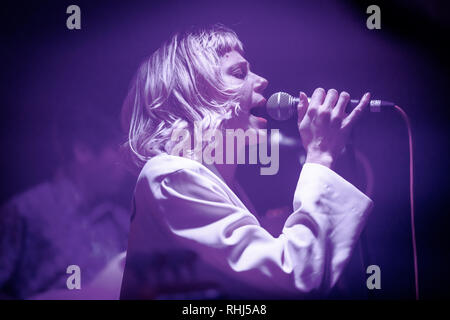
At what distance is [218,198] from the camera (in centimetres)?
124

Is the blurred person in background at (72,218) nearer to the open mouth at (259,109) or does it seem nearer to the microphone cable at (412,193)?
the open mouth at (259,109)

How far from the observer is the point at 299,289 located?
1250 millimetres

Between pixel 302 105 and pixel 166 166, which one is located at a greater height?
pixel 302 105

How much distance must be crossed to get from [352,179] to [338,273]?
0.31 meters

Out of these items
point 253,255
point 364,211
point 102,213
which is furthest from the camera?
point 102,213

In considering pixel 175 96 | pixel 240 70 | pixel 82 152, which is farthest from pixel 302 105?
pixel 82 152

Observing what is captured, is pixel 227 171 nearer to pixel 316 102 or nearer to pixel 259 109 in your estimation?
pixel 259 109

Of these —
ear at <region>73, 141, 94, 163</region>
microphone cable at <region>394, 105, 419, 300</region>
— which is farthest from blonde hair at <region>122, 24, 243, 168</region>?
microphone cable at <region>394, 105, 419, 300</region>

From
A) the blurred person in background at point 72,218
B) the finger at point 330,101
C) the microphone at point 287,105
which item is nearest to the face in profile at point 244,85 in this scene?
the microphone at point 287,105

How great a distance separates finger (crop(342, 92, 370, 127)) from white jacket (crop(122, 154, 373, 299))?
149mm

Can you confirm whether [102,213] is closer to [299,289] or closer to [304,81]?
[299,289]

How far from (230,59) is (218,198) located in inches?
19.6

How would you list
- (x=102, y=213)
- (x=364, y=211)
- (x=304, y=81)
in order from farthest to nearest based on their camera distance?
1. (x=304, y=81)
2. (x=102, y=213)
3. (x=364, y=211)
